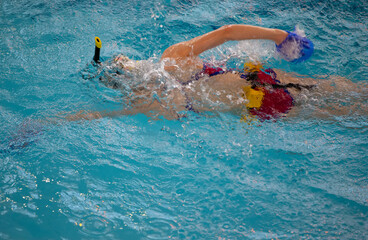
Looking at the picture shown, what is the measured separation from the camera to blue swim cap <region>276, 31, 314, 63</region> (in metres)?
2.30

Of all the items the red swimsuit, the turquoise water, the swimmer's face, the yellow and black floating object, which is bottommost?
the turquoise water

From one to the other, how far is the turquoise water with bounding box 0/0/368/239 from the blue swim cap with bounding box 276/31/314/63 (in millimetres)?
669

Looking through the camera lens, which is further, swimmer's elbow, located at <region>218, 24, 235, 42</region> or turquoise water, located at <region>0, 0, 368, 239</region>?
swimmer's elbow, located at <region>218, 24, 235, 42</region>

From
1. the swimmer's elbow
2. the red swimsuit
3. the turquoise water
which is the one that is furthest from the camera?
the red swimsuit

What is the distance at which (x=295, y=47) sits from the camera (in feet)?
7.57

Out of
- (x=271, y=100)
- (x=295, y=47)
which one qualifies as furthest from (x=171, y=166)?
(x=295, y=47)

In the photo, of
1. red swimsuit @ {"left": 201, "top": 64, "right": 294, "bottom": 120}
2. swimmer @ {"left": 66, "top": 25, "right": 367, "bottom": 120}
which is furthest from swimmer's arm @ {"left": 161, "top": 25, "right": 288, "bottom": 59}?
red swimsuit @ {"left": 201, "top": 64, "right": 294, "bottom": 120}

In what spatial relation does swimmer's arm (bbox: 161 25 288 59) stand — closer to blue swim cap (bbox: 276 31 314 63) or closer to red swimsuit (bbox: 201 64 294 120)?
blue swim cap (bbox: 276 31 314 63)

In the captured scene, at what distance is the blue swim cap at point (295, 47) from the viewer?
230 cm

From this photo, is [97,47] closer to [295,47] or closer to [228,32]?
[228,32]

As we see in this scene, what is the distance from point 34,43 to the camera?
3.93 meters

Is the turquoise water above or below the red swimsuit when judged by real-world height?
Result: below

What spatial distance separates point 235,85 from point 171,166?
1.02m

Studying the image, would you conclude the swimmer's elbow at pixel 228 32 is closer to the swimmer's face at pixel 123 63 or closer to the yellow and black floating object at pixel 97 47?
the swimmer's face at pixel 123 63
